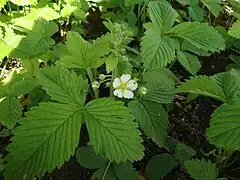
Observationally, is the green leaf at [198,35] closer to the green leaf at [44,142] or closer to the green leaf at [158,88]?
the green leaf at [158,88]

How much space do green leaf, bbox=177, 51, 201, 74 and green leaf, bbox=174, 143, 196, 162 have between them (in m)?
0.43

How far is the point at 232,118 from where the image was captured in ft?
5.21

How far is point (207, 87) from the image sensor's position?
1688 mm

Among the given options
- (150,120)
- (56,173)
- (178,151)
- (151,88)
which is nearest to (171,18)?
(151,88)

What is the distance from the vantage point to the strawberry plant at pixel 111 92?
1538mm

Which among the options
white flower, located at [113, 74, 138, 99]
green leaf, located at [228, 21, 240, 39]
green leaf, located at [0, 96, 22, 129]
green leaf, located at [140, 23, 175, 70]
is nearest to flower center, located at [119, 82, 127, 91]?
white flower, located at [113, 74, 138, 99]

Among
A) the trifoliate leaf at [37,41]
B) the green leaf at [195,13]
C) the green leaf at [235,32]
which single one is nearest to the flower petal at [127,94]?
the trifoliate leaf at [37,41]

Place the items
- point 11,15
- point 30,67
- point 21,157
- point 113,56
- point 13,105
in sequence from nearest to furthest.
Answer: point 21,157 < point 113,56 < point 13,105 < point 30,67 < point 11,15

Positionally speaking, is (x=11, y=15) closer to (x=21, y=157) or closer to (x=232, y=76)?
(x=21, y=157)

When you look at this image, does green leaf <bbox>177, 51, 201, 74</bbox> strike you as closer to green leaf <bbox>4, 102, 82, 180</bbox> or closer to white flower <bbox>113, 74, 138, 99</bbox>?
white flower <bbox>113, 74, 138, 99</bbox>

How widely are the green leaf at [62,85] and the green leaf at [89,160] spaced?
0.31 meters

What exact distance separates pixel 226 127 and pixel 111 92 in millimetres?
562

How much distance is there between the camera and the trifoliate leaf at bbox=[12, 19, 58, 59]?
206 centimetres

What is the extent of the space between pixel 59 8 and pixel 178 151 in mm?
1069
